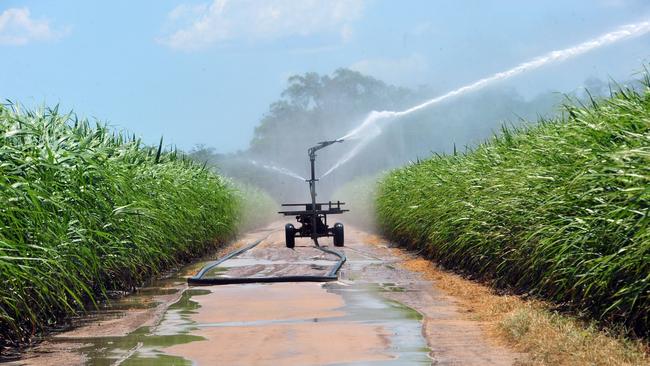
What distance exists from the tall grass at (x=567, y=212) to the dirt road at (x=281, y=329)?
1044 millimetres

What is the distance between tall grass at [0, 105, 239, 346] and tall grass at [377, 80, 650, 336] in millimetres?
4983

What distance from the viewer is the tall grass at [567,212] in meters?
9.73

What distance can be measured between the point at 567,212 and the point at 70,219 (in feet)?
18.4

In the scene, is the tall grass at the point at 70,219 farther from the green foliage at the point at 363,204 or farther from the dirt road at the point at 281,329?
the green foliage at the point at 363,204

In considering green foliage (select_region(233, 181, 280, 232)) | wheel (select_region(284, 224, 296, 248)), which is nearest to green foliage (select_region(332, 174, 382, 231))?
green foliage (select_region(233, 181, 280, 232))

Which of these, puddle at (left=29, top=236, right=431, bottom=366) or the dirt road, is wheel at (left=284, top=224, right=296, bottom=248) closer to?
the dirt road

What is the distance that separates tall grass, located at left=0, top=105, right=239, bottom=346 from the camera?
10625 mm

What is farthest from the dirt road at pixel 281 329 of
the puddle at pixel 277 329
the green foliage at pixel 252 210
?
the green foliage at pixel 252 210

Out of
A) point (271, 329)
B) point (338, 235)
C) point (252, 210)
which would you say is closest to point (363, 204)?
point (252, 210)

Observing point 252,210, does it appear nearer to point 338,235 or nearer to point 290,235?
point 290,235

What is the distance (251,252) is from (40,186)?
15.1m

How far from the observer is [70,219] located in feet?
41.9

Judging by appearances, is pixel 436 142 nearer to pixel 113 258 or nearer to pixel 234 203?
pixel 234 203

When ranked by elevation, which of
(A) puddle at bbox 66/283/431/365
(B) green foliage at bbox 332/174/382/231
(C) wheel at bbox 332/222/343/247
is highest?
(B) green foliage at bbox 332/174/382/231
